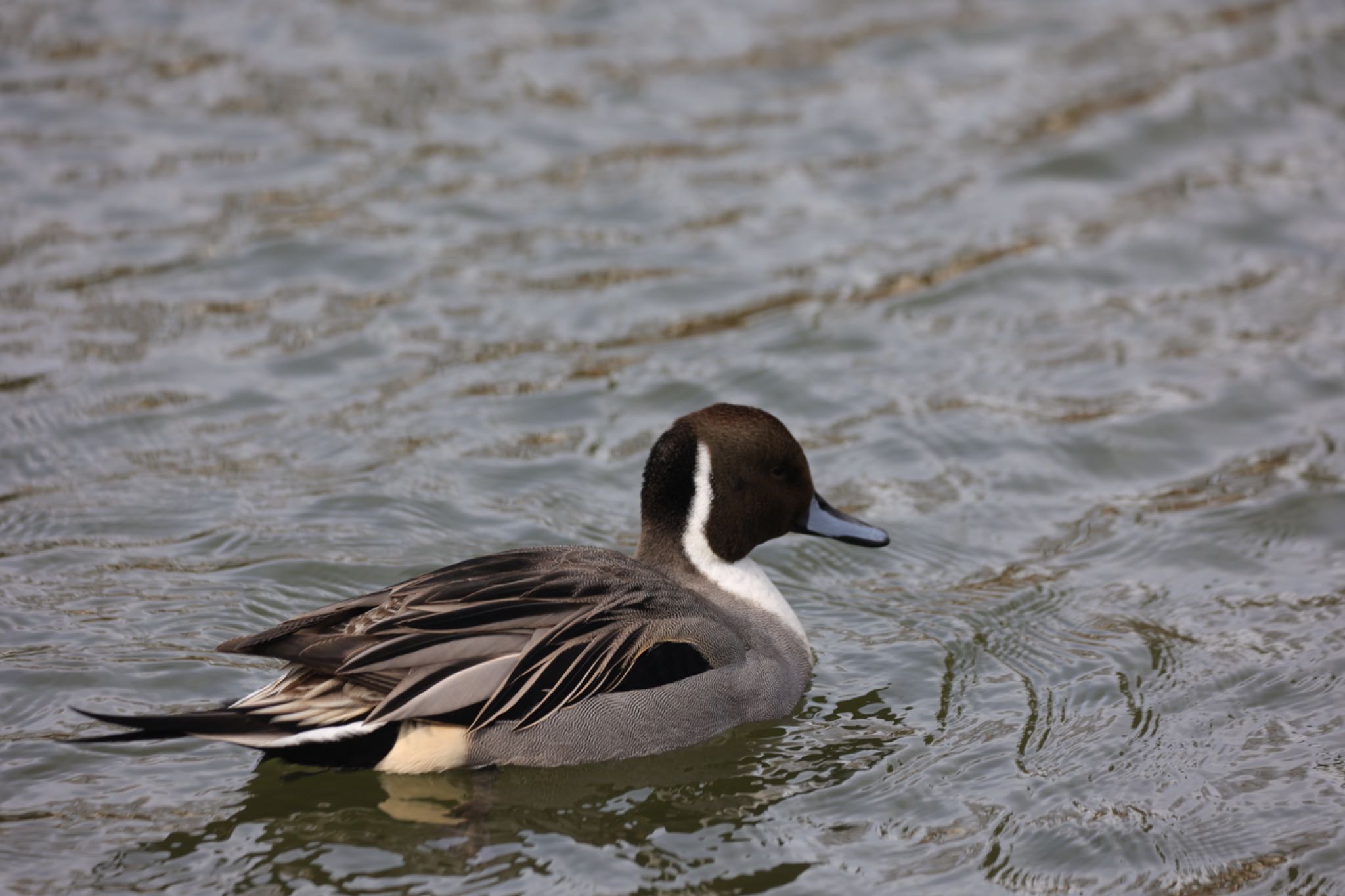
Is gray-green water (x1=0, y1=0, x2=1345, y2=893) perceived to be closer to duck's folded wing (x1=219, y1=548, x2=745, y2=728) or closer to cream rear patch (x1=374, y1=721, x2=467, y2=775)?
cream rear patch (x1=374, y1=721, x2=467, y2=775)

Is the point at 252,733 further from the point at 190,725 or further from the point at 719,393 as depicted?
the point at 719,393

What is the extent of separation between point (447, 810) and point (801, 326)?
4649 millimetres

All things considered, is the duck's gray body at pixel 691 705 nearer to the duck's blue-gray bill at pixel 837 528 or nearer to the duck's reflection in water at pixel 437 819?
the duck's reflection in water at pixel 437 819

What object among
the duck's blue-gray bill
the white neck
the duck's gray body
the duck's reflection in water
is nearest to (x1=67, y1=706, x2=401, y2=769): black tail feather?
the duck's reflection in water

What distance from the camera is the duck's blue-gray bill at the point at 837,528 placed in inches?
251

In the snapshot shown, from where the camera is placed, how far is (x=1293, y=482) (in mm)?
7918

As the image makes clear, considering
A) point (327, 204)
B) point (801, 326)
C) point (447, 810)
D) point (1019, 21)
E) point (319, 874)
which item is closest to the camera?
point (319, 874)

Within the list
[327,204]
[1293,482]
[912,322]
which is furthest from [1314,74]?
[327,204]

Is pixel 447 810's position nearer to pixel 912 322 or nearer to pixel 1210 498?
pixel 1210 498

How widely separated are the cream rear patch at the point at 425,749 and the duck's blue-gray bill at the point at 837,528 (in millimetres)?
1636

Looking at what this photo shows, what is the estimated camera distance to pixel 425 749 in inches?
214

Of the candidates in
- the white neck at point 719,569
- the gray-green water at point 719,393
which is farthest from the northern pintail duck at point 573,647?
the gray-green water at point 719,393

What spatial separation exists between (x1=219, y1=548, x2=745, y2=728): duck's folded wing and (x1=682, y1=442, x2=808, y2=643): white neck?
33cm

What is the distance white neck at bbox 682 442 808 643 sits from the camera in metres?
6.23
